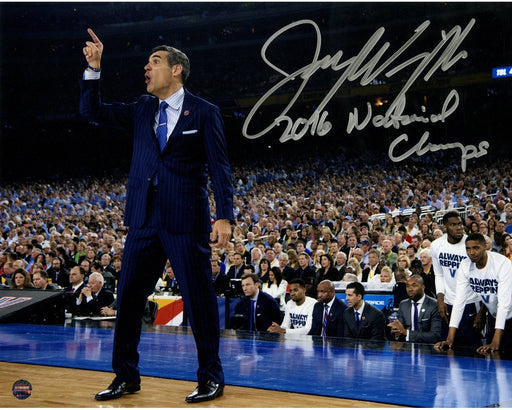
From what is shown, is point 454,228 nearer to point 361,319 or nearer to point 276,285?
point 361,319

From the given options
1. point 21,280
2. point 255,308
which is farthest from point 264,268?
point 21,280

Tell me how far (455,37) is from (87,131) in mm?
22063

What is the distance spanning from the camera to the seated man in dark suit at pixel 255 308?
7047mm

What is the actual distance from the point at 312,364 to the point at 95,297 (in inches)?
176

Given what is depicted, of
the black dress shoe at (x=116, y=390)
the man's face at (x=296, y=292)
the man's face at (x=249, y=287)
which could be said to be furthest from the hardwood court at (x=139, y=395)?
the man's face at (x=249, y=287)

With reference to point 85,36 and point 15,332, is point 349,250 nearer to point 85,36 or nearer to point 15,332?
point 15,332

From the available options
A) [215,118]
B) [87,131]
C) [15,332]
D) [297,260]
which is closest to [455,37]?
[297,260]

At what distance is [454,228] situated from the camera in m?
5.77

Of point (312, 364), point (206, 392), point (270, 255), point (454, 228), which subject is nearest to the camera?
point (206, 392)

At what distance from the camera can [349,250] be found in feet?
34.9

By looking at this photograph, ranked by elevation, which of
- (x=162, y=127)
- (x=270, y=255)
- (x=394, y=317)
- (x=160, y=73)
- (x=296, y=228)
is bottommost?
(x=394, y=317)

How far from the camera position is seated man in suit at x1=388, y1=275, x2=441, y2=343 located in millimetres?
5988

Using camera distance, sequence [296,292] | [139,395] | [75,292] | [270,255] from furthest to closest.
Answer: [270,255], [75,292], [296,292], [139,395]

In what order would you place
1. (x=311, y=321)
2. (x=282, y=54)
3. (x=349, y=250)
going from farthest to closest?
1. (x=282, y=54)
2. (x=349, y=250)
3. (x=311, y=321)
